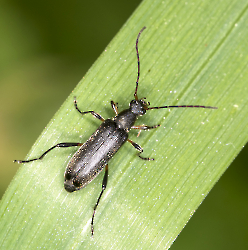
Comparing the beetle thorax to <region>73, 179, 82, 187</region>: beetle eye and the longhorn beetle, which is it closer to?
the longhorn beetle

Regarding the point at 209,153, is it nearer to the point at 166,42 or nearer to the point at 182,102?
the point at 182,102

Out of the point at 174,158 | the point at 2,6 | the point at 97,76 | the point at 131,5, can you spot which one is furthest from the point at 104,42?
the point at 174,158

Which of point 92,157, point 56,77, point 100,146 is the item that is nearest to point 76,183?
point 92,157

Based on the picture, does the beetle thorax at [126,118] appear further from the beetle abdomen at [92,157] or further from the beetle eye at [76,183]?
the beetle eye at [76,183]

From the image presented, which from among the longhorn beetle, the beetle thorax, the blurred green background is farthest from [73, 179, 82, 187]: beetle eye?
the blurred green background

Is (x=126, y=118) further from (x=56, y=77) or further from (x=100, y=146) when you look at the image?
(x=56, y=77)

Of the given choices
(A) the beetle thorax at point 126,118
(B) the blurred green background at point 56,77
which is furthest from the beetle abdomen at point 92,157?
(B) the blurred green background at point 56,77
